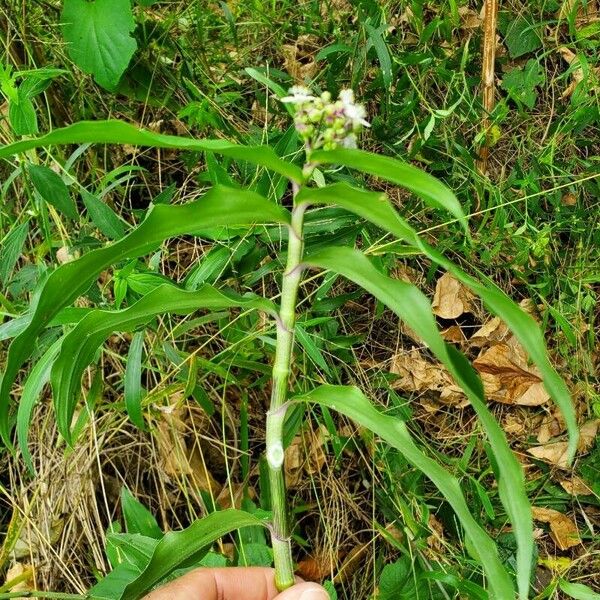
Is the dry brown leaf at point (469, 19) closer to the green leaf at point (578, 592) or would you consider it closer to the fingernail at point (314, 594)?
the green leaf at point (578, 592)

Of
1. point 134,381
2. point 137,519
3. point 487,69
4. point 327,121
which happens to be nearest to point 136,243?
point 327,121

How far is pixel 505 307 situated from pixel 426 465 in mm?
190

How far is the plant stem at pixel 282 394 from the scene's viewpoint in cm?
85

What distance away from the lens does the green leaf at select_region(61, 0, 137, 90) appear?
147cm

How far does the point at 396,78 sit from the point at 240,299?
106cm

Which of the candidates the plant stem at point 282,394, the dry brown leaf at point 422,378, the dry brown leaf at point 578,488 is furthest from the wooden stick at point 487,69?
the plant stem at point 282,394

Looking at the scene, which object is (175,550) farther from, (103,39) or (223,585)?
(103,39)

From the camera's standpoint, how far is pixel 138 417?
1168mm

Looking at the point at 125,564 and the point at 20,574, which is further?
the point at 20,574

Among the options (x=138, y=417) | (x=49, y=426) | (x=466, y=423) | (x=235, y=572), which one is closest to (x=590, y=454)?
(x=466, y=423)

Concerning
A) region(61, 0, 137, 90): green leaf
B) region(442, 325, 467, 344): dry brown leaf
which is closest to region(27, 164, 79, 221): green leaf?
region(61, 0, 137, 90): green leaf

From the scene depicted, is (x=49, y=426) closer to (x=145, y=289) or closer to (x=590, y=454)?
(x=145, y=289)

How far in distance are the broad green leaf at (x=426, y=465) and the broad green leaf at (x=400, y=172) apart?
231 mm

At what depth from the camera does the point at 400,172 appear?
71 centimetres
